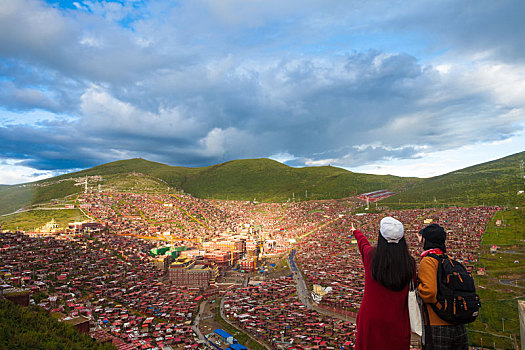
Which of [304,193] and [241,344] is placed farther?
[304,193]

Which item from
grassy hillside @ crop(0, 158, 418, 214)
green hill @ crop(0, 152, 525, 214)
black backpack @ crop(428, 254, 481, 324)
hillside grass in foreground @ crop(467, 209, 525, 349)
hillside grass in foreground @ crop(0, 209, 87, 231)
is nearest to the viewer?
black backpack @ crop(428, 254, 481, 324)

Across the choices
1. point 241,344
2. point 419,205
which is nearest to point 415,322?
point 241,344

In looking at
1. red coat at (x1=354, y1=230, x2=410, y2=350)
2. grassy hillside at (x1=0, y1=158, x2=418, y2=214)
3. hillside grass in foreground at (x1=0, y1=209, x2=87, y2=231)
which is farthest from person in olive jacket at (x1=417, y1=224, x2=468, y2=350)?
grassy hillside at (x1=0, y1=158, x2=418, y2=214)

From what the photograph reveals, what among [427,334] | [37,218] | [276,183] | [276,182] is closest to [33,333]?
[427,334]

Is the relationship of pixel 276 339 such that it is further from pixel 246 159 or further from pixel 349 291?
pixel 246 159

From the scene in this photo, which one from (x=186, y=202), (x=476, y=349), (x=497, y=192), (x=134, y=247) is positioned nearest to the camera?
(x=476, y=349)

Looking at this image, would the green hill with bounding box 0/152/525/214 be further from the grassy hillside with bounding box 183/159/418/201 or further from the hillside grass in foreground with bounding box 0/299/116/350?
the hillside grass in foreground with bounding box 0/299/116/350
